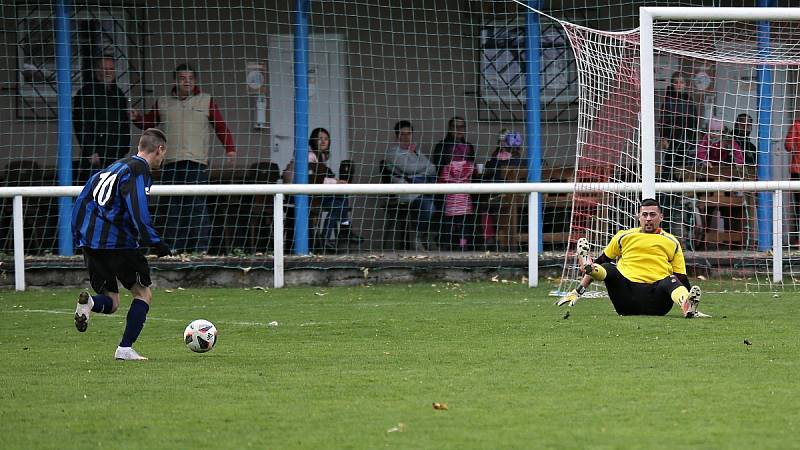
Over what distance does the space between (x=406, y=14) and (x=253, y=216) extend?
129 inches

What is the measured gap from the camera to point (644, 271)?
10234 mm

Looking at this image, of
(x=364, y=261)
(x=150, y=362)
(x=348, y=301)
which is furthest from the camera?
(x=364, y=261)

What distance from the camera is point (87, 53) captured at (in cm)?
1630

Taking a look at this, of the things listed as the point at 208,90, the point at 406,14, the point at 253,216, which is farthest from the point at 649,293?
the point at 208,90

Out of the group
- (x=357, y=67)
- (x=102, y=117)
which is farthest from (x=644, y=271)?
(x=102, y=117)

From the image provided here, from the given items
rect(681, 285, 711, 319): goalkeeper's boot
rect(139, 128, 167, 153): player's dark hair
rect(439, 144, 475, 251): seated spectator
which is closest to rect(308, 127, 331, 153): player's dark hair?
rect(439, 144, 475, 251): seated spectator

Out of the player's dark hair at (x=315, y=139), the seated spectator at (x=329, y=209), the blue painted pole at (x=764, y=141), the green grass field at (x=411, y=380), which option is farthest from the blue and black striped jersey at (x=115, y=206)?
the blue painted pole at (x=764, y=141)

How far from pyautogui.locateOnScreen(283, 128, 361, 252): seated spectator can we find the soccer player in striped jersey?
664 cm

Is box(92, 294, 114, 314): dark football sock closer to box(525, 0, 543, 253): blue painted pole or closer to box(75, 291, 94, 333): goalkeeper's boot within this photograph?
box(75, 291, 94, 333): goalkeeper's boot

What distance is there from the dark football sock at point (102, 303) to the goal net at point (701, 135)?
5271 mm

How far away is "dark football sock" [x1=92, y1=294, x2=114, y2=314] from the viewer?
27.0ft

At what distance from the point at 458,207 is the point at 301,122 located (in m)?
2.03

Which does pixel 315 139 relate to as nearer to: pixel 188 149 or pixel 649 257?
pixel 188 149

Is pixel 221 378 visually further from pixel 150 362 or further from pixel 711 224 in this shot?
pixel 711 224
